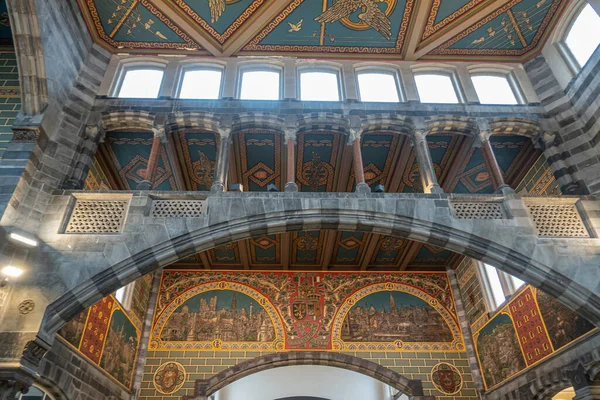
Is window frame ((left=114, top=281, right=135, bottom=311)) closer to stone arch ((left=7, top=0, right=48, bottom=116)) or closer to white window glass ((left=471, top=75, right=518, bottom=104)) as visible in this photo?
stone arch ((left=7, top=0, right=48, bottom=116))

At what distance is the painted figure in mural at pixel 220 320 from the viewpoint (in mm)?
12500

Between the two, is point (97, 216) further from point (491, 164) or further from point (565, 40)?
point (565, 40)

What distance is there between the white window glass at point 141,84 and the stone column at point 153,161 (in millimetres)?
1393

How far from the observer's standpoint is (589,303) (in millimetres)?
7266

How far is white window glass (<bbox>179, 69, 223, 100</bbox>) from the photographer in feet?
34.1

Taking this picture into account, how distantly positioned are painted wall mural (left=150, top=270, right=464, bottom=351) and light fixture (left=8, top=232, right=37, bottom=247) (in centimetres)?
610

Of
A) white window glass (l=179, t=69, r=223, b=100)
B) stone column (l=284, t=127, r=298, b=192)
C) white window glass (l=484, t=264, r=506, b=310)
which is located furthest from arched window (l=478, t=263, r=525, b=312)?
white window glass (l=179, t=69, r=223, b=100)

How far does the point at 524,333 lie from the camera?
33.1 feet

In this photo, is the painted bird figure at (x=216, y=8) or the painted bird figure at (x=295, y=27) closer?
the painted bird figure at (x=216, y=8)

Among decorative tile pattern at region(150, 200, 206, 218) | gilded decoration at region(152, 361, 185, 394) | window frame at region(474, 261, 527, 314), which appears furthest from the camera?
gilded decoration at region(152, 361, 185, 394)

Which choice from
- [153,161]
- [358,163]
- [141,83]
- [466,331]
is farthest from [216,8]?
[466,331]

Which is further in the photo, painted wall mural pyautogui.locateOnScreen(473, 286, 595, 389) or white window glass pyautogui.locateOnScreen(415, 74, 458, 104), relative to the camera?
white window glass pyautogui.locateOnScreen(415, 74, 458, 104)

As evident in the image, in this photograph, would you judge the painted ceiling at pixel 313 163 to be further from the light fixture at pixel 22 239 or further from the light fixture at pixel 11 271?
the light fixture at pixel 11 271

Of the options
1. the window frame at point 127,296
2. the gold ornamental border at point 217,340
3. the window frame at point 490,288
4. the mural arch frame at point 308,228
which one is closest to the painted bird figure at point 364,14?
the mural arch frame at point 308,228
